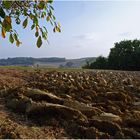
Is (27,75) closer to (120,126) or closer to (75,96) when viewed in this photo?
(75,96)

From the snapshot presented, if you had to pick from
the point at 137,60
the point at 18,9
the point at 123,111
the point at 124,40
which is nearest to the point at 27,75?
the point at 123,111

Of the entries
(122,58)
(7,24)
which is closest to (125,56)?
(122,58)

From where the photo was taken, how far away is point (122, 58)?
135ft

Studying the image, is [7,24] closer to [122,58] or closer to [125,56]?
[122,58]

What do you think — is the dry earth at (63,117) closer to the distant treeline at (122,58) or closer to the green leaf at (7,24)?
the green leaf at (7,24)

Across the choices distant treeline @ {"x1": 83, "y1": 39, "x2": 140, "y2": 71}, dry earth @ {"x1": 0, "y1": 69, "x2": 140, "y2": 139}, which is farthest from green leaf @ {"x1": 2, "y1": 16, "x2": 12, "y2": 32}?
distant treeline @ {"x1": 83, "y1": 39, "x2": 140, "y2": 71}

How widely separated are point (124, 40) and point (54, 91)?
121ft

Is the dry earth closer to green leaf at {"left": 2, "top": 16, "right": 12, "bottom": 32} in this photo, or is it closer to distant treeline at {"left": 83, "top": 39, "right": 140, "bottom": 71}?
green leaf at {"left": 2, "top": 16, "right": 12, "bottom": 32}

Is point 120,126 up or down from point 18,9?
down

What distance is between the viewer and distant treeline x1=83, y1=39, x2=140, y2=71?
40.0m

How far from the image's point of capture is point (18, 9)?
169 inches

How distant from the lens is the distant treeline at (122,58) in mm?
40000

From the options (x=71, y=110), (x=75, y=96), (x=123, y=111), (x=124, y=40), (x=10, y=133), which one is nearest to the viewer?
(x=10, y=133)

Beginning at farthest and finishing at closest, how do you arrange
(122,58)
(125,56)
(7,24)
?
(125,56)
(122,58)
(7,24)
